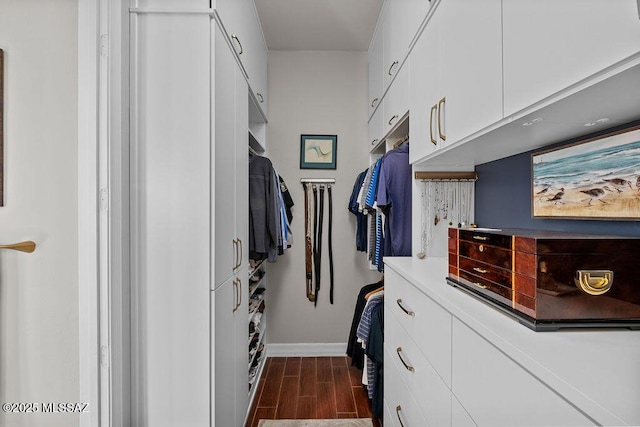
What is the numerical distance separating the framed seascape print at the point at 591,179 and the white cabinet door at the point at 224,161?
4.24 ft

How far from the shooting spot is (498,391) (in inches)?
26.3

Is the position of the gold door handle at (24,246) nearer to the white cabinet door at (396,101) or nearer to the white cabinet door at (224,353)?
the white cabinet door at (224,353)

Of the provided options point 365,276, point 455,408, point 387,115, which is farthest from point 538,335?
point 365,276

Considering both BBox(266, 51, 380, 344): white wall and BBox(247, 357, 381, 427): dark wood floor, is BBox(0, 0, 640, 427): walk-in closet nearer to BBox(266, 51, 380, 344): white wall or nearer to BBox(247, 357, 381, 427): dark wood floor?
BBox(247, 357, 381, 427): dark wood floor

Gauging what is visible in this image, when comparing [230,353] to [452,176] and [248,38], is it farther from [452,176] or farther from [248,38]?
[248,38]

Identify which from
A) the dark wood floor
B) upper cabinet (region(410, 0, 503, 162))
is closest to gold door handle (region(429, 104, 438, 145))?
upper cabinet (region(410, 0, 503, 162))

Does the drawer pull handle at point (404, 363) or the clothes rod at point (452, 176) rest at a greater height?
the clothes rod at point (452, 176)

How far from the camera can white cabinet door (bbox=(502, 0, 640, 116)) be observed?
0.56 m

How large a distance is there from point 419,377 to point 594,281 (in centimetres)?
67

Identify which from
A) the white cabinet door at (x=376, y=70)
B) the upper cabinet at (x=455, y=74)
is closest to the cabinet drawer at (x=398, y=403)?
the upper cabinet at (x=455, y=74)

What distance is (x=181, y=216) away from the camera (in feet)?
4.37

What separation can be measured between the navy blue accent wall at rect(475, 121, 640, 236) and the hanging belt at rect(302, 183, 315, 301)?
1534mm

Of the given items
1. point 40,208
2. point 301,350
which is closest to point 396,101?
point 40,208

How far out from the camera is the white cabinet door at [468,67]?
925 mm
